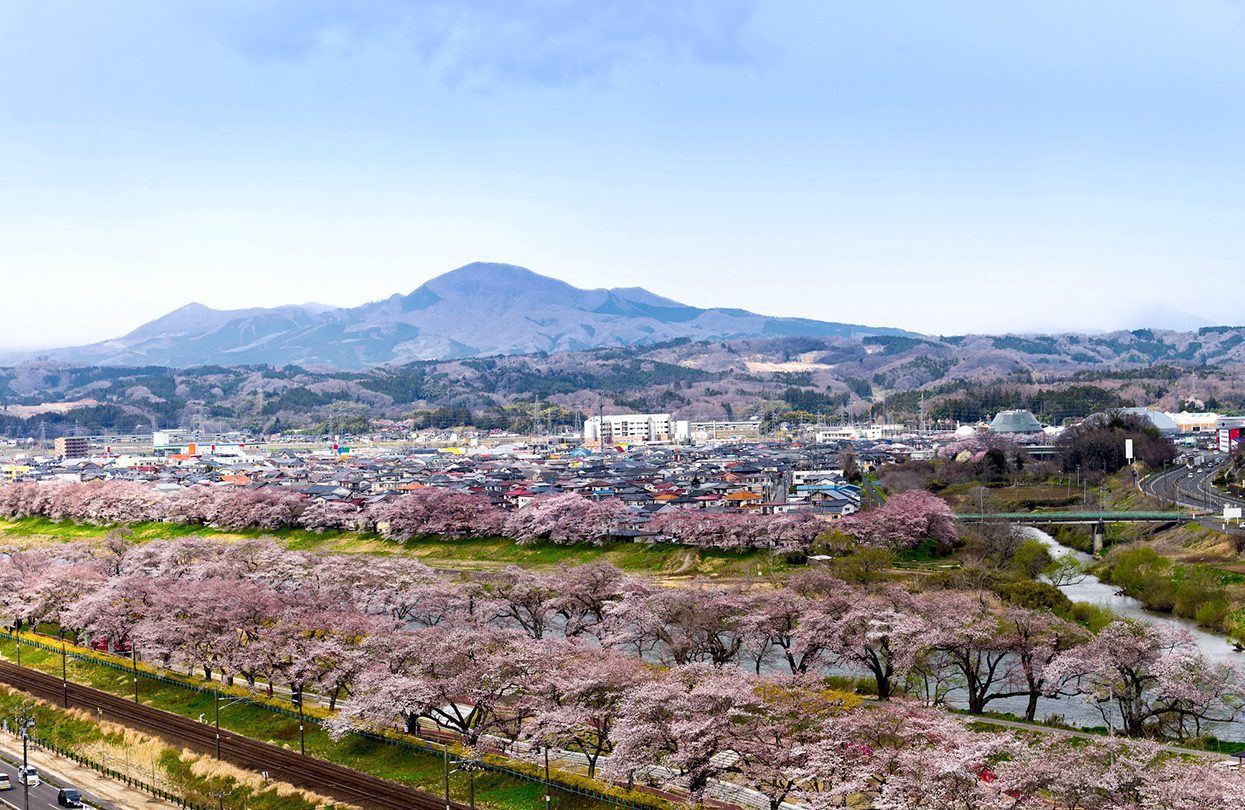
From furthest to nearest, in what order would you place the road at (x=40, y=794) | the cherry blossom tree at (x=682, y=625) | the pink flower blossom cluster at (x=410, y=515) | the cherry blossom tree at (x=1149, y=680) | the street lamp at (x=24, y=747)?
the pink flower blossom cluster at (x=410, y=515) < the cherry blossom tree at (x=682, y=625) < the cherry blossom tree at (x=1149, y=680) < the road at (x=40, y=794) < the street lamp at (x=24, y=747)

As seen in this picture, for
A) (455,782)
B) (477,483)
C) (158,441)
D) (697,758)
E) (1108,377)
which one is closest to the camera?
(697,758)

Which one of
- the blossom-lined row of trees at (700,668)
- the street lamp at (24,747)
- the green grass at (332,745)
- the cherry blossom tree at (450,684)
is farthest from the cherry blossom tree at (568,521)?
the street lamp at (24,747)

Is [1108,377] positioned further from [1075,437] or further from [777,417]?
[1075,437]

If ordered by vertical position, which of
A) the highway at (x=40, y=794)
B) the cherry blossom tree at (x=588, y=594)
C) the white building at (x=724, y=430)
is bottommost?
the highway at (x=40, y=794)

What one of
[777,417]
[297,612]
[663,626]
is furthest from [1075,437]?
[777,417]

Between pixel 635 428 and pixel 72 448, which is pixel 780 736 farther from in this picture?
pixel 72 448

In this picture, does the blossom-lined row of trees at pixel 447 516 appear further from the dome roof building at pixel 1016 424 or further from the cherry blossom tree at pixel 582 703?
the dome roof building at pixel 1016 424

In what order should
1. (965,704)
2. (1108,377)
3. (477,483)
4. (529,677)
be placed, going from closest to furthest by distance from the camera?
(529,677) < (965,704) < (477,483) < (1108,377)
